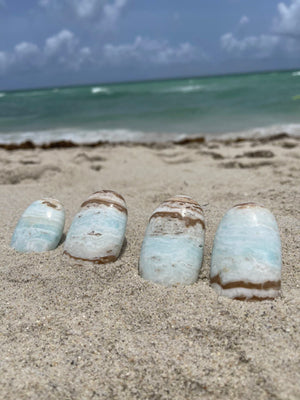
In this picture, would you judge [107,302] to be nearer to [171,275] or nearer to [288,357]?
[171,275]

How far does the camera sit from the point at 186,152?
5250mm

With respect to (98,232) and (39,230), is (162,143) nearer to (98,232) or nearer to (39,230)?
(39,230)

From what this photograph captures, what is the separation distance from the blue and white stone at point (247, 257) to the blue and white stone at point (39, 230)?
3.44 feet

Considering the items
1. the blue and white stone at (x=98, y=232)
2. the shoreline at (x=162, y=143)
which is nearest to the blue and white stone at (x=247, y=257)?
the blue and white stone at (x=98, y=232)

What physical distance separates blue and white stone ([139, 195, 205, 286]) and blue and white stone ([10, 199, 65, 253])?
0.68 metres

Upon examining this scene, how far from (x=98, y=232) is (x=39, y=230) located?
473mm

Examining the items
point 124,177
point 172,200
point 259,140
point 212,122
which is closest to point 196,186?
point 124,177

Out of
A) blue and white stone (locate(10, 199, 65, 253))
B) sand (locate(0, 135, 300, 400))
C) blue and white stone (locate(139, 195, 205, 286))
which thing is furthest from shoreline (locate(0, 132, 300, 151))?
blue and white stone (locate(139, 195, 205, 286))

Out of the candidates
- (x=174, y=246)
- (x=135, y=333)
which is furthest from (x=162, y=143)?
(x=135, y=333)

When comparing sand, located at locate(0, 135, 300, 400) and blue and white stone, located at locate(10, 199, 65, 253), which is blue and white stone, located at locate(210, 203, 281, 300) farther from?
blue and white stone, located at locate(10, 199, 65, 253)

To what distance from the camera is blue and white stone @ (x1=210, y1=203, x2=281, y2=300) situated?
1626 millimetres

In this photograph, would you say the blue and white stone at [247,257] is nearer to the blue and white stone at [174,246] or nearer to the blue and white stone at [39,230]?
the blue and white stone at [174,246]

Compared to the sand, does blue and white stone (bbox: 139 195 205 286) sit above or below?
above

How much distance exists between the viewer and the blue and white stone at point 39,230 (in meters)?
2.21
